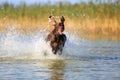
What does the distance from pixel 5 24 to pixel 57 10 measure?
12.2 ft

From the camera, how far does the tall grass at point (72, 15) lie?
28.6 meters

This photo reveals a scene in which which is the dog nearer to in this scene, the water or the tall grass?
the water

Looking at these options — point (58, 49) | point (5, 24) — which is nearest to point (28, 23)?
point (5, 24)

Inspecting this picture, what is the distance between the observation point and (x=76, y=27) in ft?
92.3

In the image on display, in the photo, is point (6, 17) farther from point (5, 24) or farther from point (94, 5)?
point (94, 5)

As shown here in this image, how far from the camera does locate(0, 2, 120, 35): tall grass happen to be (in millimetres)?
28625

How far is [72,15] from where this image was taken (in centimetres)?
3019

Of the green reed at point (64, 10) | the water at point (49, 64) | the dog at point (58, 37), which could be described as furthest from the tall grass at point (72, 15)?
the dog at point (58, 37)

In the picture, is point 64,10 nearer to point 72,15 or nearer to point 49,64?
point 72,15

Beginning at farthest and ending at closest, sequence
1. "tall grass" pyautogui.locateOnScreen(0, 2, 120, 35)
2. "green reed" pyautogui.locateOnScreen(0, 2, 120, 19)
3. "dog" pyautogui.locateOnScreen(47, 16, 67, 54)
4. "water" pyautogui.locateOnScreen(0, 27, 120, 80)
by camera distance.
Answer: "green reed" pyautogui.locateOnScreen(0, 2, 120, 19)
"tall grass" pyautogui.locateOnScreen(0, 2, 120, 35)
"dog" pyautogui.locateOnScreen(47, 16, 67, 54)
"water" pyautogui.locateOnScreen(0, 27, 120, 80)

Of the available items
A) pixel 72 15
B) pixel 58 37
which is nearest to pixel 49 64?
pixel 58 37

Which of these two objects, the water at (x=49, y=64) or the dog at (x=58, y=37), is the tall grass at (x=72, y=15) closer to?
the water at (x=49, y=64)

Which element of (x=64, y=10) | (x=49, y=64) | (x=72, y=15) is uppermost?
(x=64, y=10)

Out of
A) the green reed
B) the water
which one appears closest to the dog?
the water
